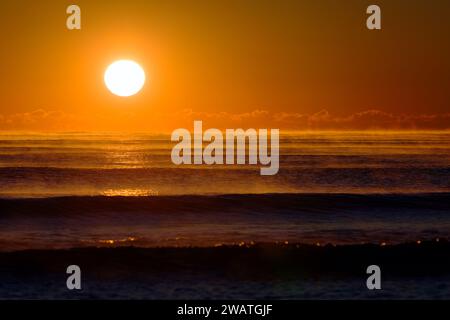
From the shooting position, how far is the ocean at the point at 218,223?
16219 mm

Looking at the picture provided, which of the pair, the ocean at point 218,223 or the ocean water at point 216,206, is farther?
the ocean water at point 216,206

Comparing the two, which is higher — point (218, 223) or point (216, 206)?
point (216, 206)

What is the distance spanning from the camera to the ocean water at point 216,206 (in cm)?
2236

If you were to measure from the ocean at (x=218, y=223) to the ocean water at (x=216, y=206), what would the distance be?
7 centimetres

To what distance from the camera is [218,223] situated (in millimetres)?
26203

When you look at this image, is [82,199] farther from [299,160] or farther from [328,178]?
[299,160]

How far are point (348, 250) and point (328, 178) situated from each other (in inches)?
1253

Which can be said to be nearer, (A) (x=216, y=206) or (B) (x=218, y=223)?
(B) (x=218, y=223)

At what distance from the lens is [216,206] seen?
3294 cm

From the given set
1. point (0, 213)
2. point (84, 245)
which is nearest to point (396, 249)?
point (84, 245)

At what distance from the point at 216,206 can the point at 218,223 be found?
6.74 metres

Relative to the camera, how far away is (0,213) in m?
29.8
